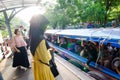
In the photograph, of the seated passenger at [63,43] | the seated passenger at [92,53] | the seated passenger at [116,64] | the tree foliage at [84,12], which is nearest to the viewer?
the seated passenger at [116,64]

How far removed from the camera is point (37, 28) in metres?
3.72

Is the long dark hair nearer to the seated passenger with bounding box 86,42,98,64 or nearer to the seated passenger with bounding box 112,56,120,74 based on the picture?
the seated passenger with bounding box 112,56,120,74

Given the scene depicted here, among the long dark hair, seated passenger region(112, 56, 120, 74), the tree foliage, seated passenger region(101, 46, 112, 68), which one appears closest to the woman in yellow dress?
the long dark hair

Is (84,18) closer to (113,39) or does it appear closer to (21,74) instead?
(21,74)

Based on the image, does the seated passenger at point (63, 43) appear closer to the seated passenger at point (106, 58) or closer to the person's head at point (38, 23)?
the seated passenger at point (106, 58)

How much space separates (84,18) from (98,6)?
2.49 meters

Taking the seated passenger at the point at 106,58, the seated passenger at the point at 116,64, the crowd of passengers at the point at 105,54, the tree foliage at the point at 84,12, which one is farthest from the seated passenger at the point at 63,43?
the seated passenger at the point at 116,64

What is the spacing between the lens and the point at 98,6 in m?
14.8

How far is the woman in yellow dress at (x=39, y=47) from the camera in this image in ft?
12.1

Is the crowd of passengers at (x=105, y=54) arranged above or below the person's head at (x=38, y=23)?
below

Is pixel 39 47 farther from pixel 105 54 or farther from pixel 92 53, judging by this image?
pixel 92 53

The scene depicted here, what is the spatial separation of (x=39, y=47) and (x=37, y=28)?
1.15 feet

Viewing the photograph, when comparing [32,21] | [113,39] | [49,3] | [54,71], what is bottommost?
[54,71]

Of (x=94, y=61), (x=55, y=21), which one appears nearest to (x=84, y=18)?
(x=55, y=21)
